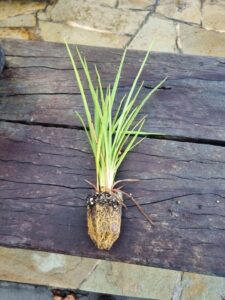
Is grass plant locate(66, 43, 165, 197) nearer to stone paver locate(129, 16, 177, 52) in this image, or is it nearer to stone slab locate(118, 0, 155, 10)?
stone paver locate(129, 16, 177, 52)

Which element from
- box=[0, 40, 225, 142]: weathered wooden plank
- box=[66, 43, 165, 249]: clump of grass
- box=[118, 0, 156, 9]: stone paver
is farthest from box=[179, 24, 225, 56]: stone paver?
box=[66, 43, 165, 249]: clump of grass

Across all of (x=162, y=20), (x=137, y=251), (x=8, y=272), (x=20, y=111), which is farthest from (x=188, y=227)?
(x=162, y=20)

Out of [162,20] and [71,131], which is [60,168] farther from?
[162,20]

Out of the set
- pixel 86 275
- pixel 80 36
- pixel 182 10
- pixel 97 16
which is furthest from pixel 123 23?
pixel 86 275

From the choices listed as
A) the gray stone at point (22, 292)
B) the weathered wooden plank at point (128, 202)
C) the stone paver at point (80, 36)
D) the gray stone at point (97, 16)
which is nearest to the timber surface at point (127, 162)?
the weathered wooden plank at point (128, 202)

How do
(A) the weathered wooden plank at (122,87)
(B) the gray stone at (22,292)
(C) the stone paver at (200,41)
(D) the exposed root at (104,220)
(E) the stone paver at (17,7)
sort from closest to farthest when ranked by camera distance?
(D) the exposed root at (104,220)
(A) the weathered wooden plank at (122,87)
(B) the gray stone at (22,292)
(C) the stone paver at (200,41)
(E) the stone paver at (17,7)

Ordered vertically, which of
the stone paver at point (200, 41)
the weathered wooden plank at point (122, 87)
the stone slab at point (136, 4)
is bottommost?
the stone paver at point (200, 41)

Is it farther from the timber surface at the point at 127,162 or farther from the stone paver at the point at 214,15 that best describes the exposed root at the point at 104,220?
the stone paver at the point at 214,15
